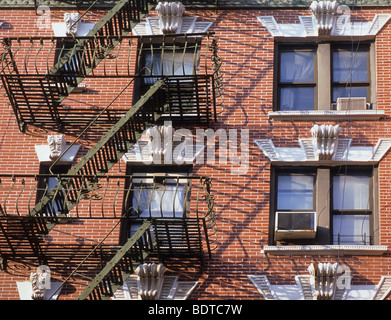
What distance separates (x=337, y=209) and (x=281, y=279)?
1.92 metres

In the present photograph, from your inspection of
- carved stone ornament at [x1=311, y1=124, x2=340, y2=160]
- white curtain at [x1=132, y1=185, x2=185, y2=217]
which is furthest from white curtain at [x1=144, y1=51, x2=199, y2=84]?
carved stone ornament at [x1=311, y1=124, x2=340, y2=160]

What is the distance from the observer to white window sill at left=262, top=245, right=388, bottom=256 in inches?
777

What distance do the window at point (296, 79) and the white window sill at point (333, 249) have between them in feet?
10.5

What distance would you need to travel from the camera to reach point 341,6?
73.0 ft

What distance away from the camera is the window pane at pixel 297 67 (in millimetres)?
21984

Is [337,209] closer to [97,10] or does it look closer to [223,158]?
[223,158]

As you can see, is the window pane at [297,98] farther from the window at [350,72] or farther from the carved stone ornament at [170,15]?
the carved stone ornament at [170,15]

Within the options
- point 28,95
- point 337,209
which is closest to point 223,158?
point 337,209

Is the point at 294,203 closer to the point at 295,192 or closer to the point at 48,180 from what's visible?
the point at 295,192

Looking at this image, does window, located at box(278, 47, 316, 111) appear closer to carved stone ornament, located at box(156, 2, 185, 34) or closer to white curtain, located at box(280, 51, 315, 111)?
white curtain, located at box(280, 51, 315, 111)

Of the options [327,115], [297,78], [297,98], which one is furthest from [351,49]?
[327,115]

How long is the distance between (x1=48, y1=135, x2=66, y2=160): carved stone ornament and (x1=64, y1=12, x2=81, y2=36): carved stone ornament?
243 cm

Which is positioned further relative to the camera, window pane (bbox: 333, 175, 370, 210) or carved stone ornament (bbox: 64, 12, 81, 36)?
carved stone ornament (bbox: 64, 12, 81, 36)

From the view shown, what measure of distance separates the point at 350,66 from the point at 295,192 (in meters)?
3.02
